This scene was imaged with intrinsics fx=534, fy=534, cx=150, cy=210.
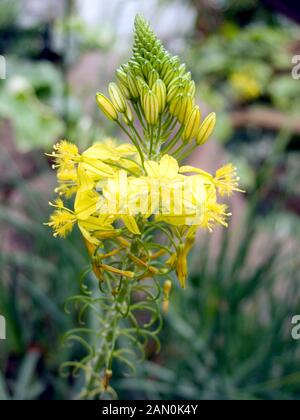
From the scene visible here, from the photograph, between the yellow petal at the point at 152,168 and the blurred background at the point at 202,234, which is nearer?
the yellow petal at the point at 152,168

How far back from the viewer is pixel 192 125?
0.49 meters

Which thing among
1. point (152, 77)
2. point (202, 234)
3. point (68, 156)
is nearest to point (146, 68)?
point (152, 77)

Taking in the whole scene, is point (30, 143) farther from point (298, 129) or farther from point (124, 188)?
point (298, 129)

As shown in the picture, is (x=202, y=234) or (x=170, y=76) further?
(x=202, y=234)

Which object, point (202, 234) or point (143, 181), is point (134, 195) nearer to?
point (143, 181)

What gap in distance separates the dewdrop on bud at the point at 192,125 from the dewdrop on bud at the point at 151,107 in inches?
1.2

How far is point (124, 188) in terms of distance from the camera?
44 cm

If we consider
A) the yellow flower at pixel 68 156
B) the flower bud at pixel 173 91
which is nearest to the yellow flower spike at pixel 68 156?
the yellow flower at pixel 68 156

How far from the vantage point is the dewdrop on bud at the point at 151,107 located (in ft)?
1.55

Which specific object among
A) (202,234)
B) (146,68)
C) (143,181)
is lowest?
(202,234)

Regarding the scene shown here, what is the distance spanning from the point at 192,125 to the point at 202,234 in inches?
40.4

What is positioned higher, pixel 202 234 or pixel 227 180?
pixel 227 180

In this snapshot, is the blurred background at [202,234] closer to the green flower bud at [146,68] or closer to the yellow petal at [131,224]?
the green flower bud at [146,68]

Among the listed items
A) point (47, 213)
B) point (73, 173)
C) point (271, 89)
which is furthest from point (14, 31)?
point (73, 173)
